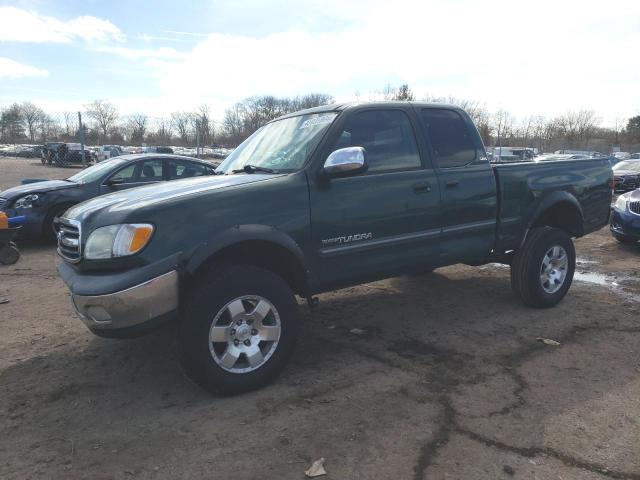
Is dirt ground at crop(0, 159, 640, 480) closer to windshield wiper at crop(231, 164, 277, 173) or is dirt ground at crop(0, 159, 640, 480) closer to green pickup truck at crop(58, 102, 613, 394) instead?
green pickup truck at crop(58, 102, 613, 394)

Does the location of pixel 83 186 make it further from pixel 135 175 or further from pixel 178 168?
pixel 178 168

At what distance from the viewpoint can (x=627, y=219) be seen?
322 inches

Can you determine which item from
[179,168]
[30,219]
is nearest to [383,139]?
[179,168]

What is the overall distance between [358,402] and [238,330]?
923mm

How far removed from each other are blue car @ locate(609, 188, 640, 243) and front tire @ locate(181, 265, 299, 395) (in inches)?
277

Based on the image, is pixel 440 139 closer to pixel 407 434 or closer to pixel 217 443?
pixel 407 434

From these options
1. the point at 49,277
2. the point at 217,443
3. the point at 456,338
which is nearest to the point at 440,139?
the point at 456,338

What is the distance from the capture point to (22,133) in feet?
166

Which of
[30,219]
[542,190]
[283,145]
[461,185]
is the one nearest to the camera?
[283,145]

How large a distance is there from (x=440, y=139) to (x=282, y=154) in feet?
4.93

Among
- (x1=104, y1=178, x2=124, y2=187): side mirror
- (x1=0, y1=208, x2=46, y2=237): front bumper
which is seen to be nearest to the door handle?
(x1=104, y1=178, x2=124, y2=187): side mirror

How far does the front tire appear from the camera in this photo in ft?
10.3

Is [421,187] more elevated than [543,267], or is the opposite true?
[421,187]

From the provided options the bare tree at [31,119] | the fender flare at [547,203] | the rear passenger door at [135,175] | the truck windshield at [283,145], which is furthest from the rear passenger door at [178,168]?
the bare tree at [31,119]
